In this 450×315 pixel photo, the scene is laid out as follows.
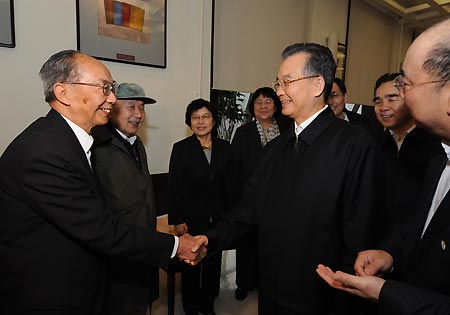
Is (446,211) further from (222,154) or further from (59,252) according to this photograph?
(222,154)

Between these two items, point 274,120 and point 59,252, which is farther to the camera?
point 274,120

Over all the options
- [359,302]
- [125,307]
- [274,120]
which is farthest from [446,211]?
[274,120]

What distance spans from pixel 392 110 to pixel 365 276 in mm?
1317

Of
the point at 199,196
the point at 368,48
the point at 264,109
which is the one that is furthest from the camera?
the point at 368,48

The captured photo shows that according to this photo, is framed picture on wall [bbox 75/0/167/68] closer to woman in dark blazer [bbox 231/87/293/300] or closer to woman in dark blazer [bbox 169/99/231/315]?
woman in dark blazer [bbox 169/99/231/315]

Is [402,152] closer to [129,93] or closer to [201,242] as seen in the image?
[201,242]

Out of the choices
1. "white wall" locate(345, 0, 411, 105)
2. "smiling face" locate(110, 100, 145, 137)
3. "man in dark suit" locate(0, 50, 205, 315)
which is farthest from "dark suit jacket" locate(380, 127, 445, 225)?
"white wall" locate(345, 0, 411, 105)

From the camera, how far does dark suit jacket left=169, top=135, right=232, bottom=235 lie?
7.52 ft

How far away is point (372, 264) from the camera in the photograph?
1059 millimetres

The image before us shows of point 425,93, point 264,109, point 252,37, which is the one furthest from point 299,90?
point 252,37

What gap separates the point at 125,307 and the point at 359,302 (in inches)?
48.0

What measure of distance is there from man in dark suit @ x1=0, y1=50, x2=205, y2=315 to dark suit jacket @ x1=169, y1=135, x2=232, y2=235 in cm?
103

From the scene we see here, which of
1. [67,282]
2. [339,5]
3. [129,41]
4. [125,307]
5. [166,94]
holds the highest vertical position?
[339,5]

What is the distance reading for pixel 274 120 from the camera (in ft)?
9.48
